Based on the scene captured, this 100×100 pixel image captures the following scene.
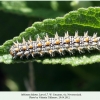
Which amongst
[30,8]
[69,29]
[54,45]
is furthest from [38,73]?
[69,29]

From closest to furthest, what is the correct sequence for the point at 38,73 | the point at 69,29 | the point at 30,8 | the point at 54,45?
the point at 69,29
the point at 54,45
the point at 30,8
the point at 38,73

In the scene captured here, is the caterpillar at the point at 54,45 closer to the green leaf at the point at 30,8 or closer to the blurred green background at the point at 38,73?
the green leaf at the point at 30,8

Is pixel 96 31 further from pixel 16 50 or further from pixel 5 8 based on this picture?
pixel 5 8

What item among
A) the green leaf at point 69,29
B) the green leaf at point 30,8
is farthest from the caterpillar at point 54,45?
the green leaf at point 30,8

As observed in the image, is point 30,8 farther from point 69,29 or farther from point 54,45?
point 69,29

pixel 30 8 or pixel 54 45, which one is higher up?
pixel 30 8

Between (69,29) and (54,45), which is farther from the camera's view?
(54,45)

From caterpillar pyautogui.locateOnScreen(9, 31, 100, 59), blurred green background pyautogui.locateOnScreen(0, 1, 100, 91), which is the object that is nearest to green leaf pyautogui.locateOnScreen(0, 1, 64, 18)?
blurred green background pyautogui.locateOnScreen(0, 1, 100, 91)

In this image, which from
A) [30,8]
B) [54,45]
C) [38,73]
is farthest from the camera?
[38,73]
